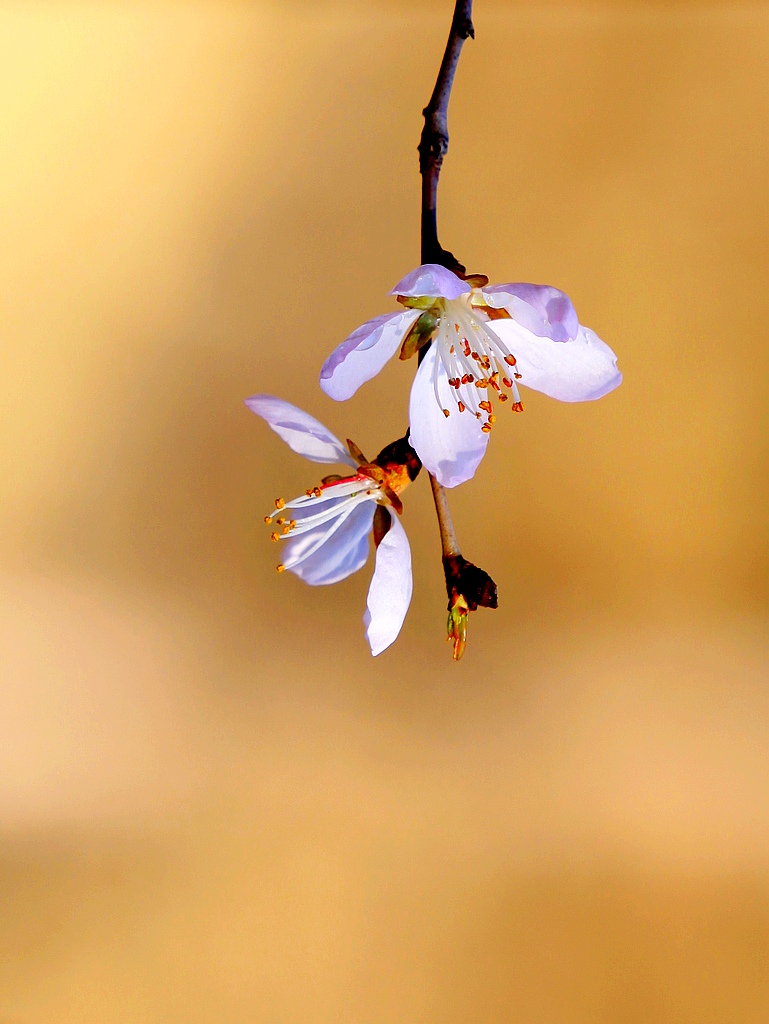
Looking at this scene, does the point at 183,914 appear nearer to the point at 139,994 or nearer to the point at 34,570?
the point at 139,994

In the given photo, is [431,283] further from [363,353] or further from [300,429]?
[300,429]

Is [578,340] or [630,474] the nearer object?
[578,340]

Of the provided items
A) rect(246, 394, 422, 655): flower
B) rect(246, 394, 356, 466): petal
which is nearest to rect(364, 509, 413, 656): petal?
rect(246, 394, 422, 655): flower

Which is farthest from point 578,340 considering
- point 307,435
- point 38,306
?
point 38,306

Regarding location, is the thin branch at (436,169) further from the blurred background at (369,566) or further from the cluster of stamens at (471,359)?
the blurred background at (369,566)

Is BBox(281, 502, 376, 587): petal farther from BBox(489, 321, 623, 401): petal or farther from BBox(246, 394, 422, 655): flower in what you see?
BBox(489, 321, 623, 401): petal

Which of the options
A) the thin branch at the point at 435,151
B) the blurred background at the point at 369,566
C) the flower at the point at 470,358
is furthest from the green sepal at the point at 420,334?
the blurred background at the point at 369,566
